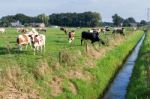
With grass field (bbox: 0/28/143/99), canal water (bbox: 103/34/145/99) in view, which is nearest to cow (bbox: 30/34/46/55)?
grass field (bbox: 0/28/143/99)

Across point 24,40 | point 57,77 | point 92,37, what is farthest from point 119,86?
point 92,37

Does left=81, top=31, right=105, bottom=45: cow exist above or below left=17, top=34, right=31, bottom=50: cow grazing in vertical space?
below

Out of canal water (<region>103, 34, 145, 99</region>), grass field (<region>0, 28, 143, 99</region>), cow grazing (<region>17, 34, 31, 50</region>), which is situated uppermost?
cow grazing (<region>17, 34, 31, 50</region>)

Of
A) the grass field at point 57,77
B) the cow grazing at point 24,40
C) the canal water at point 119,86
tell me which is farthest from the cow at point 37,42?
the canal water at point 119,86

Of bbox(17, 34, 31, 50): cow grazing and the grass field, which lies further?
bbox(17, 34, 31, 50): cow grazing

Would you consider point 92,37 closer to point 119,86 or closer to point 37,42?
point 37,42

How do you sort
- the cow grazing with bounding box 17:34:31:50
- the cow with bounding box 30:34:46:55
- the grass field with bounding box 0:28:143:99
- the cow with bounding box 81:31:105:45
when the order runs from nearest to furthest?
the grass field with bounding box 0:28:143:99 → the cow with bounding box 30:34:46:55 → the cow grazing with bounding box 17:34:31:50 → the cow with bounding box 81:31:105:45

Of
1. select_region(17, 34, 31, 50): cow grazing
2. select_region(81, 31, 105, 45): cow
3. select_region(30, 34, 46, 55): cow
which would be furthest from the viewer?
select_region(81, 31, 105, 45): cow

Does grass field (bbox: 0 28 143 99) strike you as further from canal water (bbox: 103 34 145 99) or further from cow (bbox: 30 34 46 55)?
cow (bbox: 30 34 46 55)

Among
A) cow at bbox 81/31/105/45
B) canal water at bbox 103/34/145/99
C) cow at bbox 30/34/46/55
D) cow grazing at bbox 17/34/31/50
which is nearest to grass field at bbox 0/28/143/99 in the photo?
canal water at bbox 103/34/145/99

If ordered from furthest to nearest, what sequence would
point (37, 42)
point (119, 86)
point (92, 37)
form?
point (92, 37), point (37, 42), point (119, 86)

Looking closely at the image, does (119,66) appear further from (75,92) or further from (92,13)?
(92,13)

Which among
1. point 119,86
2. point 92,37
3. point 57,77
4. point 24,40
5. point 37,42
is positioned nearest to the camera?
point 57,77

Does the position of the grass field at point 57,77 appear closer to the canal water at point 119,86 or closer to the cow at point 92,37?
the canal water at point 119,86
